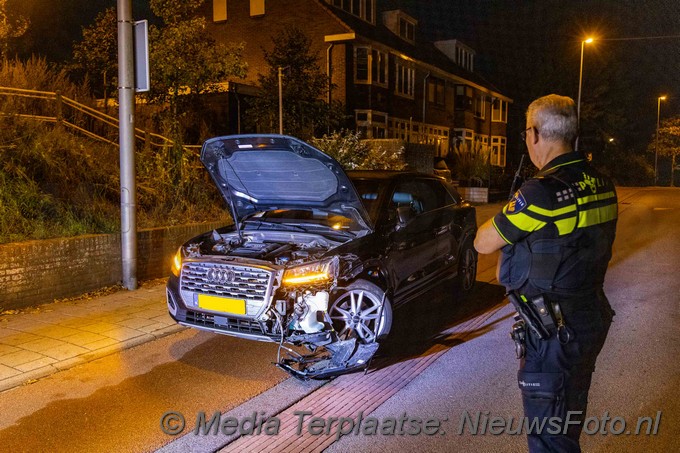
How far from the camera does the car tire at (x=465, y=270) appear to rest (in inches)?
291

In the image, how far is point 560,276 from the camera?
101 inches

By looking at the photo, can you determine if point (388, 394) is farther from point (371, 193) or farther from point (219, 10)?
point (219, 10)

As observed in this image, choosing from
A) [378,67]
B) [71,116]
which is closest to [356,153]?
[71,116]

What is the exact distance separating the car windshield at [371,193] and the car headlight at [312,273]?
929mm

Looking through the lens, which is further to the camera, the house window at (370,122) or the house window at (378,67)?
the house window at (378,67)

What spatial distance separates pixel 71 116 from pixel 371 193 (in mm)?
8562

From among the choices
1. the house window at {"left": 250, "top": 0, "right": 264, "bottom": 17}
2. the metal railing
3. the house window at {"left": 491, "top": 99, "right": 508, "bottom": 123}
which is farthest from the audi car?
the house window at {"left": 491, "top": 99, "right": 508, "bottom": 123}

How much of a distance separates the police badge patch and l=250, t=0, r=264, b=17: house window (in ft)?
81.7

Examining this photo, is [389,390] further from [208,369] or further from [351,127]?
[351,127]

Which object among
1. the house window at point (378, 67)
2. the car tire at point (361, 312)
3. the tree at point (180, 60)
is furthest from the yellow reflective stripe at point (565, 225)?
the house window at point (378, 67)

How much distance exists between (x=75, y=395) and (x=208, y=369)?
1119 mm

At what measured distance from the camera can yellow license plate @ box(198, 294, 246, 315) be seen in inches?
189

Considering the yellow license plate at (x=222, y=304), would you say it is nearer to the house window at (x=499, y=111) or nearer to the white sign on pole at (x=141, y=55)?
the white sign on pole at (x=141, y=55)

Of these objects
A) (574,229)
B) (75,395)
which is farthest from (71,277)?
(574,229)
